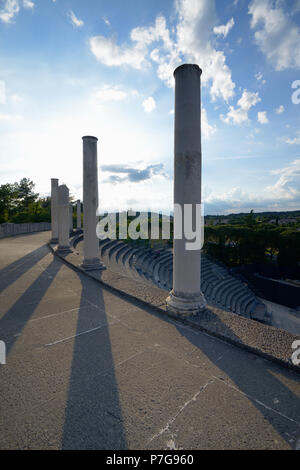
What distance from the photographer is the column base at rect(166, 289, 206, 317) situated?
6105 millimetres

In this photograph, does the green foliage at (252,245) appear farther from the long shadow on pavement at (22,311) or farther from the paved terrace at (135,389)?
the paved terrace at (135,389)

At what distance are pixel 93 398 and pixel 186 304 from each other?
3.39 meters

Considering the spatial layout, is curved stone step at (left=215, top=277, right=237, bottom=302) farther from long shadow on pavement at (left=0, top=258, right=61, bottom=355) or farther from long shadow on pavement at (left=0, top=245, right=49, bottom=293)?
long shadow on pavement at (left=0, top=258, right=61, bottom=355)

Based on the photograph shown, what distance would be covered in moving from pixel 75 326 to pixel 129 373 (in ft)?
7.61

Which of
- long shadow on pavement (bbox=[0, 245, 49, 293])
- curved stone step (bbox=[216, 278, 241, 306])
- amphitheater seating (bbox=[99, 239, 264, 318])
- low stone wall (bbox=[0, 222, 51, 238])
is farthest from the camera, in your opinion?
low stone wall (bbox=[0, 222, 51, 238])

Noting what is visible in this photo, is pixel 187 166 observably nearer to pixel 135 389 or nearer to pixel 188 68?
pixel 188 68

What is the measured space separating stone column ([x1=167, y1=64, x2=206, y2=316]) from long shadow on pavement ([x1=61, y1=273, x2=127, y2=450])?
2348 mm

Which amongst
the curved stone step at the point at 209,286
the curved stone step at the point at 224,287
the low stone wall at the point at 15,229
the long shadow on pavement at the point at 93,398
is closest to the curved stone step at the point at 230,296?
the curved stone step at the point at 224,287

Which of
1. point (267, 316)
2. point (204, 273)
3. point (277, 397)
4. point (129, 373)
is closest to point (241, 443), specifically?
point (277, 397)

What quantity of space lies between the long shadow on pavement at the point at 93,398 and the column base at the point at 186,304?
1.92 metres

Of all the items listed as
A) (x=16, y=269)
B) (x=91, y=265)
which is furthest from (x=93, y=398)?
(x=16, y=269)

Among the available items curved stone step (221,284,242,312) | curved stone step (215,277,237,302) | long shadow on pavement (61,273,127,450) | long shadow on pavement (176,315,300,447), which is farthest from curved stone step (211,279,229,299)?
long shadow on pavement (61,273,127,450)

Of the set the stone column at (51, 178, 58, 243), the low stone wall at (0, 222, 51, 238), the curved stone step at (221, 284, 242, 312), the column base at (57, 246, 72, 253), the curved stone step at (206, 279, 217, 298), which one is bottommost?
the curved stone step at (221, 284, 242, 312)

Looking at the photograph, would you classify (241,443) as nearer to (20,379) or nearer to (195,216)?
(20,379)
